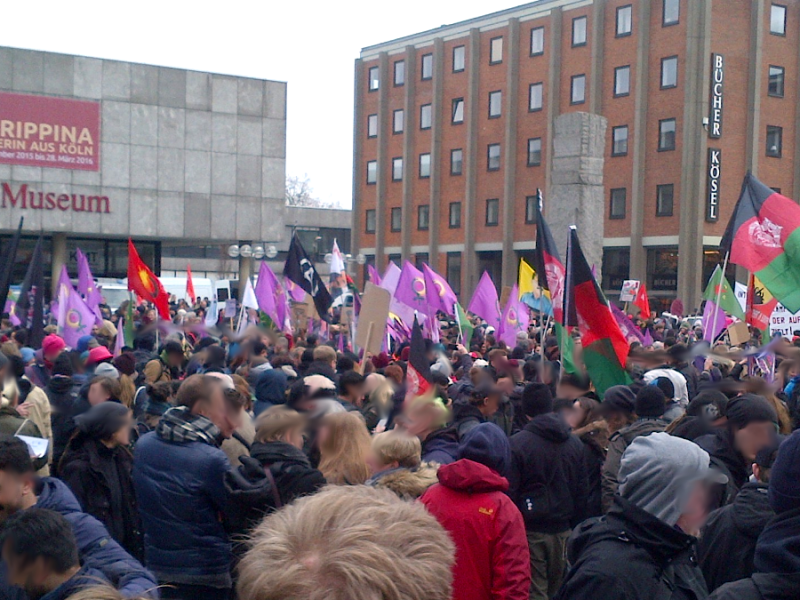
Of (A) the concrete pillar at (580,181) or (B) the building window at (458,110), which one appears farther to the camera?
(B) the building window at (458,110)

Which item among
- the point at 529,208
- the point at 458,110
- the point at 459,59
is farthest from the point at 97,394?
the point at 459,59

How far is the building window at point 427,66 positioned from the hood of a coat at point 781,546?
55.8m

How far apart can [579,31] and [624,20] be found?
2.79 metres

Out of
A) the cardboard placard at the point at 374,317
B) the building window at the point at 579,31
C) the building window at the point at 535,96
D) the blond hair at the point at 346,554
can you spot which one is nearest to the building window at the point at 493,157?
the building window at the point at 535,96

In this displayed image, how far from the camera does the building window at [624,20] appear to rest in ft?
153

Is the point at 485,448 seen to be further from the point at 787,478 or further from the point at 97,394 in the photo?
the point at 97,394

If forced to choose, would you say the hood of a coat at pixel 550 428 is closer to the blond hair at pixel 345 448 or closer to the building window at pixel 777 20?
the blond hair at pixel 345 448

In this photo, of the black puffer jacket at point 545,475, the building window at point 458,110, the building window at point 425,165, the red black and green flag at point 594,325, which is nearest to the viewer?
the black puffer jacket at point 545,475

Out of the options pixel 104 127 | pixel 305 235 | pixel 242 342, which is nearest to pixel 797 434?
pixel 242 342

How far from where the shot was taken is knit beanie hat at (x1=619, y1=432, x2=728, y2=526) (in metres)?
3.20

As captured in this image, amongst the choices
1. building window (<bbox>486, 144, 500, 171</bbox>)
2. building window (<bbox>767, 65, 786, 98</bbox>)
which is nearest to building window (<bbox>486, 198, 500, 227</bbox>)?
building window (<bbox>486, 144, 500, 171</bbox>)

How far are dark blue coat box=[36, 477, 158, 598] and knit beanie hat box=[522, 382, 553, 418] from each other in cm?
333

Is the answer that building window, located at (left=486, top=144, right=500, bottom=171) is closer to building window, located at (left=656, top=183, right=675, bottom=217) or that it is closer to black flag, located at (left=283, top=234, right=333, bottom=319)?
building window, located at (left=656, top=183, right=675, bottom=217)

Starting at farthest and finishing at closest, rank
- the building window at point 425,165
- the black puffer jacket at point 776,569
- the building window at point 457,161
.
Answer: the building window at point 425,165
the building window at point 457,161
the black puffer jacket at point 776,569
